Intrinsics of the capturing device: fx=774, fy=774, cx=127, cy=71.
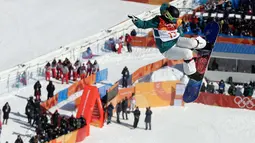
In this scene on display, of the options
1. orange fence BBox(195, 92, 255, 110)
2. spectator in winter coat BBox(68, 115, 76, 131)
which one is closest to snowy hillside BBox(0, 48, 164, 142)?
spectator in winter coat BBox(68, 115, 76, 131)

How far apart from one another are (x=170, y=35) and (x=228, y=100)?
12389mm

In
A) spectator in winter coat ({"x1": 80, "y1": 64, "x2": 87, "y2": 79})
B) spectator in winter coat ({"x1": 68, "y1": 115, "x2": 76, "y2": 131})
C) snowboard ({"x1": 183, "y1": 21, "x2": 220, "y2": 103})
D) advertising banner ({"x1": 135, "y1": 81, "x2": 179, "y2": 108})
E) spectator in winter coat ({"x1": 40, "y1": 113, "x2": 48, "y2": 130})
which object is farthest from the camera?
spectator in winter coat ({"x1": 80, "y1": 64, "x2": 87, "y2": 79})

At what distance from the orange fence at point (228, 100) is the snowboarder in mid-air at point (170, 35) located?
11203mm

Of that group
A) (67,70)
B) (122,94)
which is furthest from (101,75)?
(122,94)

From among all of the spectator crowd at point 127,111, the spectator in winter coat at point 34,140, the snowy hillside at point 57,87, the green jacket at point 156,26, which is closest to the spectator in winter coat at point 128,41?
the snowy hillside at point 57,87

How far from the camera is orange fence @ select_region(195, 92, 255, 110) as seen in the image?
32.1 m

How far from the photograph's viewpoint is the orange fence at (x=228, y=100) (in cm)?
3206

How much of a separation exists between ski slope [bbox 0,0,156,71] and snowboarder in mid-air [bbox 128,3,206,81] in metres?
16.4

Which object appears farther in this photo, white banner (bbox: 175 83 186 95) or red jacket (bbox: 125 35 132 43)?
red jacket (bbox: 125 35 132 43)

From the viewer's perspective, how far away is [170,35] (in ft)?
66.4

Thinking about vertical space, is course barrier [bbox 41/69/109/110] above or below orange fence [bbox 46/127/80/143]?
above

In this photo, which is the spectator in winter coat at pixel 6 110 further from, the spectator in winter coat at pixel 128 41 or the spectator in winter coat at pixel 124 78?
the spectator in winter coat at pixel 128 41

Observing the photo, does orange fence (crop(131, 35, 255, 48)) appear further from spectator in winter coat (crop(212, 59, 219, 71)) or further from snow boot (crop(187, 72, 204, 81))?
snow boot (crop(187, 72, 204, 81))

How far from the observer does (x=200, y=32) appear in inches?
1444
